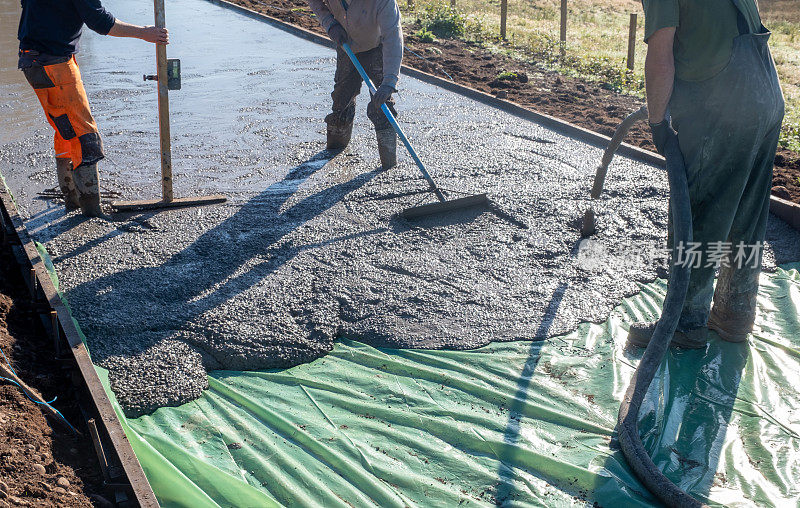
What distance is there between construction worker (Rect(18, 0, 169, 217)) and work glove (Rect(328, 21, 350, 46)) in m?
1.37

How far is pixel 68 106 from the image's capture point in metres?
4.12

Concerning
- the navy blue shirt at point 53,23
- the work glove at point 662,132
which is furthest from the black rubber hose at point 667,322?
the navy blue shirt at point 53,23

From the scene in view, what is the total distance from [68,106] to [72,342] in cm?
174

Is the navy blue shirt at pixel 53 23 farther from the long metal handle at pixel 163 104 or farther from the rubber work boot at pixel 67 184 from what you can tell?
the rubber work boot at pixel 67 184

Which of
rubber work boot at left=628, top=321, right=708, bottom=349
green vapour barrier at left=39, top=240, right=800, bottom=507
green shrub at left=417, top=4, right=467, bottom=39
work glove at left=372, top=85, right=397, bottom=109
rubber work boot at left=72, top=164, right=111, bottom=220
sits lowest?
green vapour barrier at left=39, top=240, right=800, bottom=507

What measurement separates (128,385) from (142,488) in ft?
2.41

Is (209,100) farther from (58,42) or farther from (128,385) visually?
(128,385)

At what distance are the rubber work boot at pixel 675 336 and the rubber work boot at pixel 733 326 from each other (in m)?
0.15

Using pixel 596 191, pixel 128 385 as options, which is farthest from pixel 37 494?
pixel 596 191

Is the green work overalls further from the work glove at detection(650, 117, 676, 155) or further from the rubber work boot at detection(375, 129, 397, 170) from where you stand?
the rubber work boot at detection(375, 129, 397, 170)

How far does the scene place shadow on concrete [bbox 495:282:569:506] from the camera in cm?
253

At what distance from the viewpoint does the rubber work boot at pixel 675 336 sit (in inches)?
129

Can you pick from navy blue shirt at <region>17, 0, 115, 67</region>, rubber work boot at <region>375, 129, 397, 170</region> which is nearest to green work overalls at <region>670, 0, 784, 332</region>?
rubber work boot at <region>375, 129, 397, 170</region>

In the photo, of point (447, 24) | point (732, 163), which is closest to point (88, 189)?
point (732, 163)
